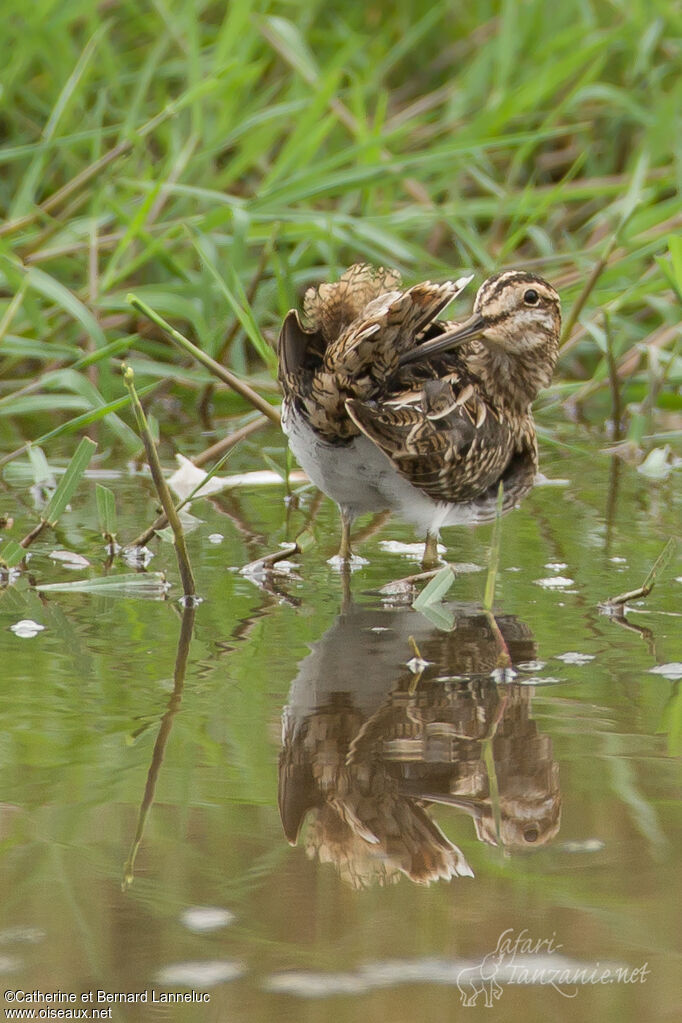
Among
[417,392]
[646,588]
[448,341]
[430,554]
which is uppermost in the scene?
[448,341]

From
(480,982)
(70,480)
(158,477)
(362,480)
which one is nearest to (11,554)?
(70,480)

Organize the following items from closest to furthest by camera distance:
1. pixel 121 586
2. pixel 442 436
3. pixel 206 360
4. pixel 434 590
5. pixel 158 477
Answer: pixel 434 590
pixel 158 477
pixel 121 586
pixel 206 360
pixel 442 436

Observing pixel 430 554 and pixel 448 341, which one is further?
pixel 430 554

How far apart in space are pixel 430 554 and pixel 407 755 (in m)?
1.52

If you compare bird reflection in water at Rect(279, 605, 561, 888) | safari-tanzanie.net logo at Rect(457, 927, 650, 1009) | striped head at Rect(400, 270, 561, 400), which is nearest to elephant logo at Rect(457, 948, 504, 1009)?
safari-tanzanie.net logo at Rect(457, 927, 650, 1009)

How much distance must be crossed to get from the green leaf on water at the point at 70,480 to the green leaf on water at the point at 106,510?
94 mm

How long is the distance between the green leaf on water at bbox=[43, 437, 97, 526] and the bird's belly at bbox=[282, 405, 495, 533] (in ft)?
1.76

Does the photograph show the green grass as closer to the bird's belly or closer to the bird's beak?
the bird's belly

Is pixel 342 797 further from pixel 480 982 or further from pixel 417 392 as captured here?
pixel 417 392

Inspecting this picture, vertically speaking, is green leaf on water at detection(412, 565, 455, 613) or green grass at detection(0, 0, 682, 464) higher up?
green grass at detection(0, 0, 682, 464)

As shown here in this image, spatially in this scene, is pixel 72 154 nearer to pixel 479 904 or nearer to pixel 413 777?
pixel 413 777

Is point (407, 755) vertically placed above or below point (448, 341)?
below

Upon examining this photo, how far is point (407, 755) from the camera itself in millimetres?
2877

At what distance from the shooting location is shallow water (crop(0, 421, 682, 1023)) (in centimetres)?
213
